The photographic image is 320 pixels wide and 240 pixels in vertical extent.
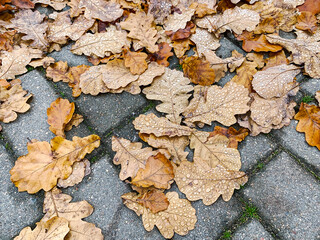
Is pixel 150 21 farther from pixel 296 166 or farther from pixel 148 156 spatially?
pixel 296 166

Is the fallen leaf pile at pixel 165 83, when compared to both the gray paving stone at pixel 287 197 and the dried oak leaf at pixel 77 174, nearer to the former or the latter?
the dried oak leaf at pixel 77 174

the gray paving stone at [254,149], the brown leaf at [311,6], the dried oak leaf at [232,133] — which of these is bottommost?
the gray paving stone at [254,149]

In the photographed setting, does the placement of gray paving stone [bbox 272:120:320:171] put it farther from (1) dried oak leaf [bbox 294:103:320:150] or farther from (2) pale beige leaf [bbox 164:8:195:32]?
(2) pale beige leaf [bbox 164:8:195:32]

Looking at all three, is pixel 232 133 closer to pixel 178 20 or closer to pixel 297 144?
pixel 297 144

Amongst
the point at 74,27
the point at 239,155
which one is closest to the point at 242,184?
the point at 239,155

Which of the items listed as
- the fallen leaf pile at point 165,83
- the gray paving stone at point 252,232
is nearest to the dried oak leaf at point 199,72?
the fallen leaf pile at point 165,83

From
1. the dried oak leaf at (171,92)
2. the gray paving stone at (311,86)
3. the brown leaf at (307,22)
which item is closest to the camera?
the dried oak leaf at (171,92)

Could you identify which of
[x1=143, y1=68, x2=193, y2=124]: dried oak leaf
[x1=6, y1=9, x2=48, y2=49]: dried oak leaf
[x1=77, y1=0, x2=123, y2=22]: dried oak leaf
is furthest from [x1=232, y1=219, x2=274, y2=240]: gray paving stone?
[x1=6, y1=9, x2=48, y2=49]: dried oak leaf

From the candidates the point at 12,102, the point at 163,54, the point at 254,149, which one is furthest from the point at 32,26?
the point at 254,149
